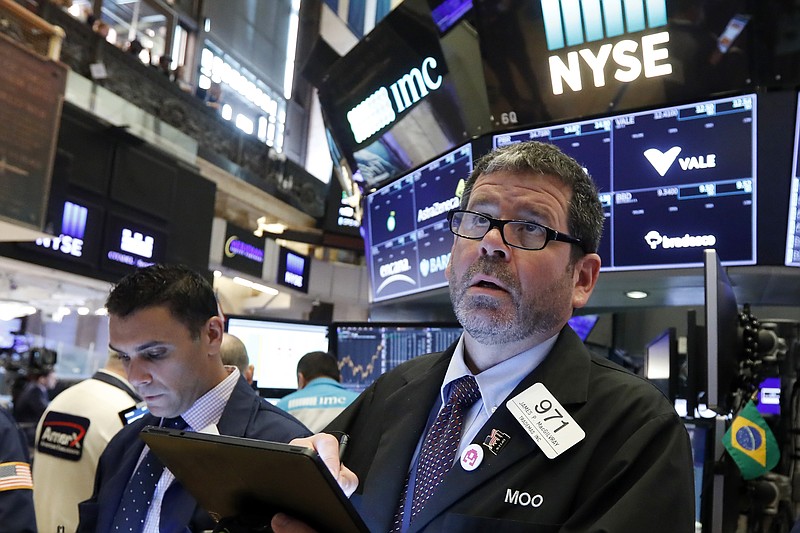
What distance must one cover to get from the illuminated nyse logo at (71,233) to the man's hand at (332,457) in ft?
20.4

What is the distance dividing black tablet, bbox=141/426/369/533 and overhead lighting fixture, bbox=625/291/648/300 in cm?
333

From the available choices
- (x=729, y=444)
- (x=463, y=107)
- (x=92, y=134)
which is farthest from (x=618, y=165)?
(x=92, y=134)

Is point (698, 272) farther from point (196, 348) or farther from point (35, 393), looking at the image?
point (35, 393)

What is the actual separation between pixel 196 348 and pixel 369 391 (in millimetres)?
715

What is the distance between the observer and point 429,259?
187 inches

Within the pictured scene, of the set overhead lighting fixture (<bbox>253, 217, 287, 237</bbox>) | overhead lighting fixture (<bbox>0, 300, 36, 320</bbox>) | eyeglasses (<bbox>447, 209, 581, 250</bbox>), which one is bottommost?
eyeglasses (<bbox>447, 209, 581, 250</bbox>)

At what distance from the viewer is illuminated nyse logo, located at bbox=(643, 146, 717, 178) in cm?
365

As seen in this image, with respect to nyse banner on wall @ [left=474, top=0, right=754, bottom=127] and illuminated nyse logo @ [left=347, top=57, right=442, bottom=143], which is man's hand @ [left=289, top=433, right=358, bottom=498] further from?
illuminated nyse logo @ [left=347, top=57, right=442, bottom=143]

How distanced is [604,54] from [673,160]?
832mm

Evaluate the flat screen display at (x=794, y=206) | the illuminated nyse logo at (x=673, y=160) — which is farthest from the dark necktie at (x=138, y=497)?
the flat screen display at (x=794, y=206)

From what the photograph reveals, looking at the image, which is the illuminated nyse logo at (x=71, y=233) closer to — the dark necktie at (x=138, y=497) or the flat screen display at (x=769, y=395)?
the dark necktie at (x=138, y=497)

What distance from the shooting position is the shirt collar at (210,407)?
2.09 m

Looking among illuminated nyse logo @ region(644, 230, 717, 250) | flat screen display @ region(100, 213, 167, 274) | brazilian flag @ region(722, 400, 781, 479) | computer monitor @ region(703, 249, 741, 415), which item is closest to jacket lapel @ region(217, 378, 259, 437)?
computer monitor @ region(703, 249, 741, 415)

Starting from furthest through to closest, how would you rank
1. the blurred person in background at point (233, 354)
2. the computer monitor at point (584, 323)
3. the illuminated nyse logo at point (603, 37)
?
the computer monitor at point (584, 323) < the illuminated nyse logo at point (603, 37) < the blurred person in background at point (233, 354)
